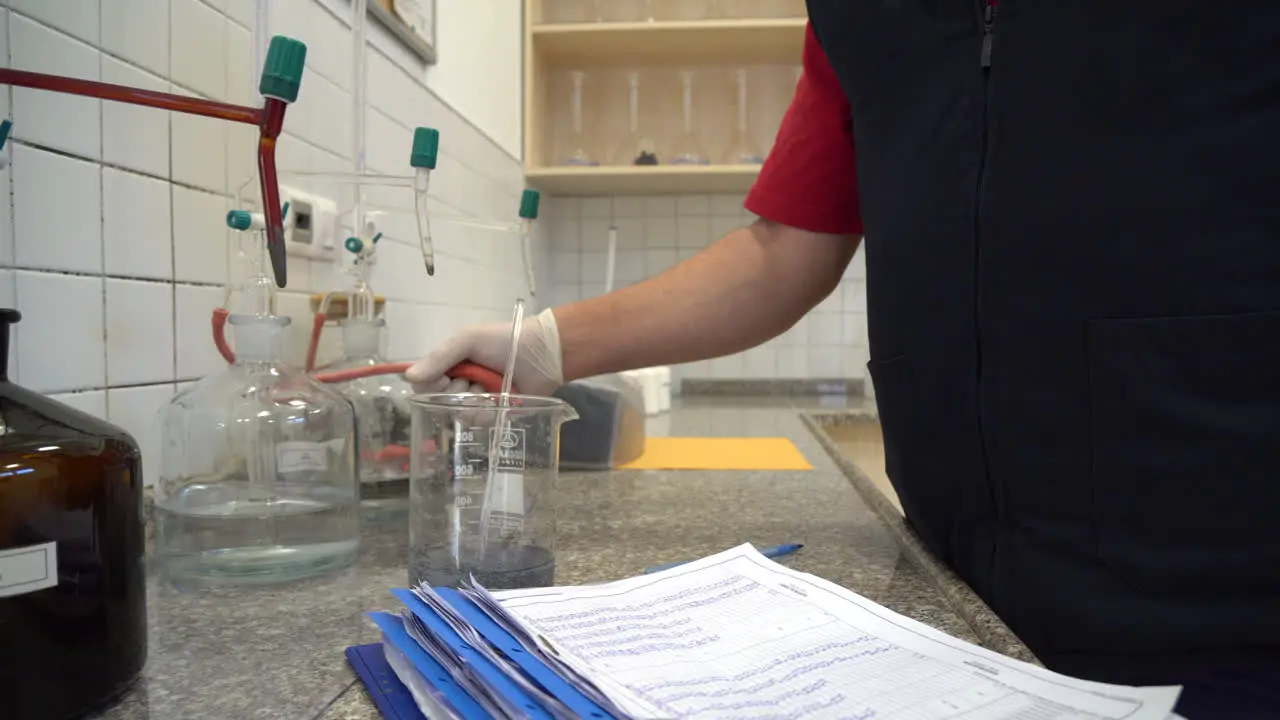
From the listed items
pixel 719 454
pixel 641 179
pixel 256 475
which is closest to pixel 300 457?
pixel 256 475

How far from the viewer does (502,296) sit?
6.53ft

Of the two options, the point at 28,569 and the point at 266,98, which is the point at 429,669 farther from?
the point at 266,98

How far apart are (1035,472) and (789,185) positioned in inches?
17.2

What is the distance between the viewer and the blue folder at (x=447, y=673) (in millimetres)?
365

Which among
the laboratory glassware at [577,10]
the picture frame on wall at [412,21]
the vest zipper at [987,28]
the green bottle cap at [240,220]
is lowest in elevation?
the green bottle cap at [240,220]

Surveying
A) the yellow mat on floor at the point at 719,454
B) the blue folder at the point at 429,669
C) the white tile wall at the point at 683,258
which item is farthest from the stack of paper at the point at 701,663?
the white tile wall at the point at 683,258

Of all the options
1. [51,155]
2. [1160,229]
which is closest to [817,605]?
[1160,229]

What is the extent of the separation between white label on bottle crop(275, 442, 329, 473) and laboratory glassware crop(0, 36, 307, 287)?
0.18m

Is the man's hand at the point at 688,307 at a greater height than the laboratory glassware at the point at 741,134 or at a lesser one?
lesser

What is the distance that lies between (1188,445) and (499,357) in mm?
610

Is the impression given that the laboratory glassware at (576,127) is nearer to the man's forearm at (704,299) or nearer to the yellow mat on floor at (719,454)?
the yellow mat on floor at (719,454)

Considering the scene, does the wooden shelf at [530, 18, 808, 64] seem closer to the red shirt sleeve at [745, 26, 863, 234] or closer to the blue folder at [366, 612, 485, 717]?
the red shirt sleeve at [745, 26, 863, 234]

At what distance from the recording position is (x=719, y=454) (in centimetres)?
145

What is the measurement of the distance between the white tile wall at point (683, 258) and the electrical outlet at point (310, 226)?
153cm
